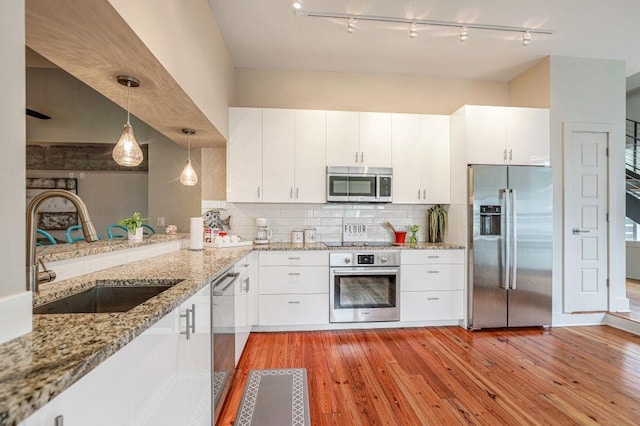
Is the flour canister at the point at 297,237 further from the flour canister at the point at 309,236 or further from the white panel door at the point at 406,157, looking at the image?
the white panel door at the point at 406,157

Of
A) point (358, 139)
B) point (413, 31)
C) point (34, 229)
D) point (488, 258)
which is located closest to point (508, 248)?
point (488, 258)

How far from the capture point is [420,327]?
3.15m

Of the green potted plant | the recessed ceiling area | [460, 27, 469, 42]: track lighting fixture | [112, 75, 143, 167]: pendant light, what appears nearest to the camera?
[112, 75, 143, 167]: pendant light

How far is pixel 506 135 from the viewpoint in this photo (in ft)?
10.4

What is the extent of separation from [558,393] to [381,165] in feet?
8.04

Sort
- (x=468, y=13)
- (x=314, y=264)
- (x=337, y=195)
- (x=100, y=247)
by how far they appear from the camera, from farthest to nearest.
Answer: (x=337, y=195) → (x=314, y=264) → (x=468, y=13) → (x=100, y=247)

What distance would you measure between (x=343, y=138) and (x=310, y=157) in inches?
17.5

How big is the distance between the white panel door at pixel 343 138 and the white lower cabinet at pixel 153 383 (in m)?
2.21

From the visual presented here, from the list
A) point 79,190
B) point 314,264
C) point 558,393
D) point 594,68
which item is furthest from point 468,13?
point 79,190

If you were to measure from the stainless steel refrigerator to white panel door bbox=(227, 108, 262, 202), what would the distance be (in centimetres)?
236

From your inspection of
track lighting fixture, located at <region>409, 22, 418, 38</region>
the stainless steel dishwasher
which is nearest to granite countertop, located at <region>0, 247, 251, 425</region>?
the stainless steel dishwasher

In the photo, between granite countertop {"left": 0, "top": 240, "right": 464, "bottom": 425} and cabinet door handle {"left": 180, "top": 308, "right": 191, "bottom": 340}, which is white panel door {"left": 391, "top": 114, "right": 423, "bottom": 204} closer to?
granite countertop {"left": 0, "top": 240, "right": 464, "bottom": 425}

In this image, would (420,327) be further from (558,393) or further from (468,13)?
(468,13)

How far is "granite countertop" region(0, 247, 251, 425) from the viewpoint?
19.7 inches
